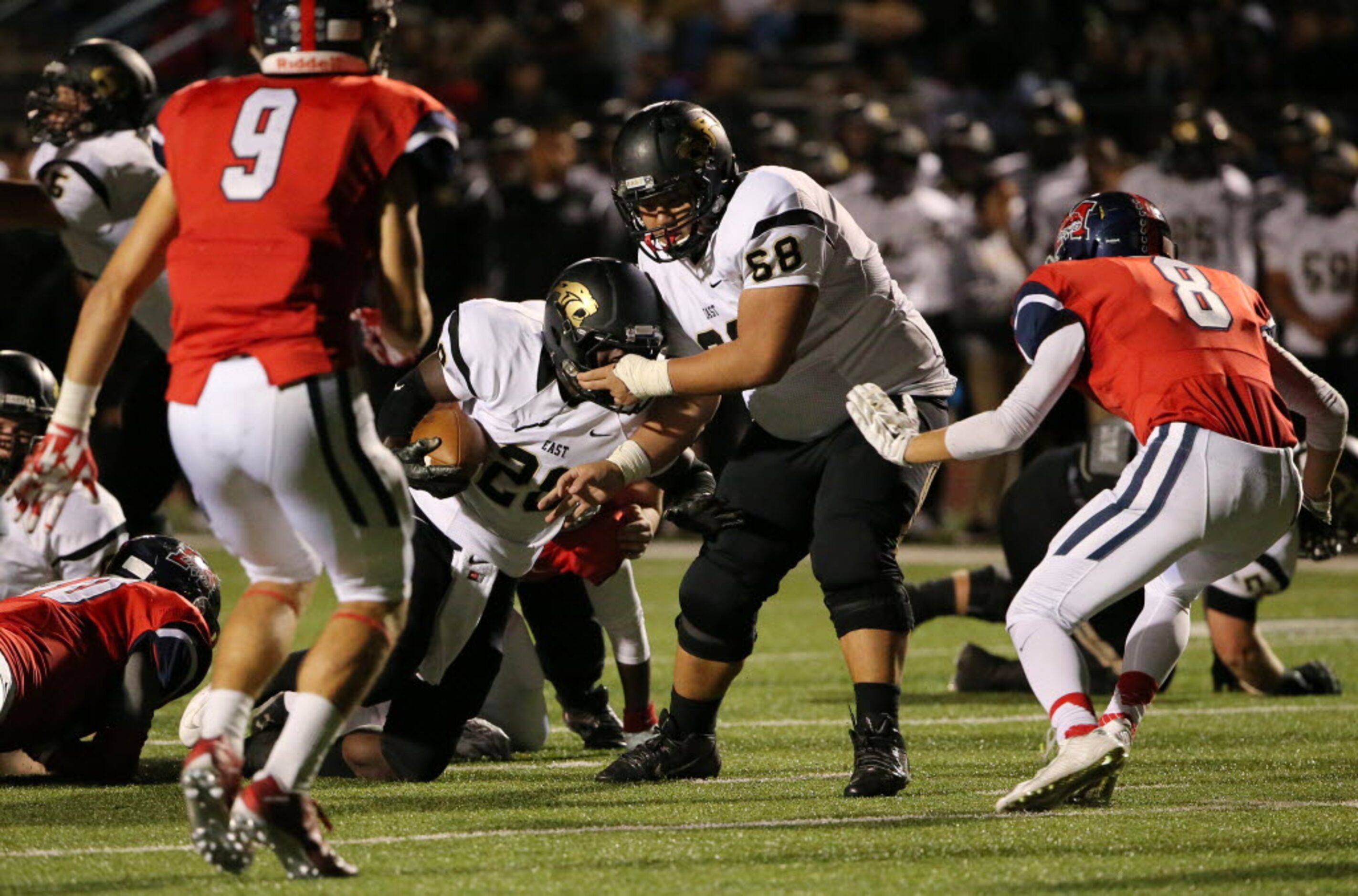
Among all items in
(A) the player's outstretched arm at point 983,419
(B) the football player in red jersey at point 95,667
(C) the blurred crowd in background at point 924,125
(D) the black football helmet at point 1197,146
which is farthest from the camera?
(C) the blurred crowd in background at point 924,125

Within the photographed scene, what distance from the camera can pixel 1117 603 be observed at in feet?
21.1

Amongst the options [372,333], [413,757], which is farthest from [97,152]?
[413,757]

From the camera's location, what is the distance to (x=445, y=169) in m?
3.84

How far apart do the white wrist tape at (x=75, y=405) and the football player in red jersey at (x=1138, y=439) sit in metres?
1.72

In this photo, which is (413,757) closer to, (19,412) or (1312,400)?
(19,412)

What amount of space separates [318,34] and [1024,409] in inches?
68.6

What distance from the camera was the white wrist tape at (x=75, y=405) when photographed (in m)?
3.77

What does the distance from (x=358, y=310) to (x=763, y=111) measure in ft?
28.1

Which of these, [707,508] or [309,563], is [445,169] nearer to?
[309,563]

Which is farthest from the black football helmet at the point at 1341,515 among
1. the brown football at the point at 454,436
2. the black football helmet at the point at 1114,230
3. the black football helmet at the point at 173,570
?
the black football helmet at the point at 173,570

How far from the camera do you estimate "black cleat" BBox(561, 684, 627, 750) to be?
5.91 m

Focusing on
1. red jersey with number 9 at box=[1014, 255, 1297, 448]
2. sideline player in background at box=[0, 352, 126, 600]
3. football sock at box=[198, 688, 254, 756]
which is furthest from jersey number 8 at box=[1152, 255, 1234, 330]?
sideline player in background at box=[0, 352, 126, 600]

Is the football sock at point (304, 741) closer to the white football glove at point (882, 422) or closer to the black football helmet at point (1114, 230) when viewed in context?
the white football glove at point (882, 422)

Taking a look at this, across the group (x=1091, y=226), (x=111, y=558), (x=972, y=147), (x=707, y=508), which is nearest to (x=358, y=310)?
(x=111, y=558)
